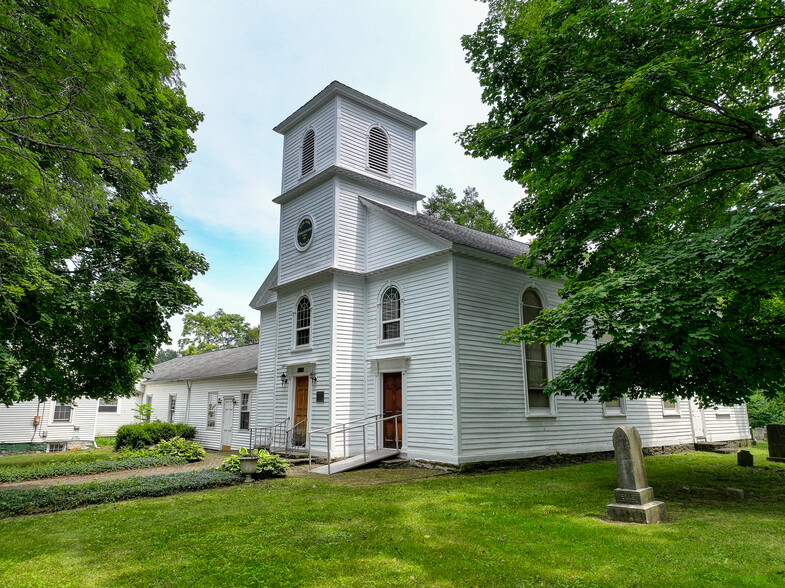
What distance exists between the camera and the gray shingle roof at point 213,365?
23837 mm

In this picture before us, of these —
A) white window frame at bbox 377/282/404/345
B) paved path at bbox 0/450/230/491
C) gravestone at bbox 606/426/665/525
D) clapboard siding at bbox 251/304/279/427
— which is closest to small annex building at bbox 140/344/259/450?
Answer: clapboard siding at bbox 251/304/279/427

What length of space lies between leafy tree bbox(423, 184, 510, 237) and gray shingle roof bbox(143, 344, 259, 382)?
21056 mm

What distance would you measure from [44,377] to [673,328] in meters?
14.8

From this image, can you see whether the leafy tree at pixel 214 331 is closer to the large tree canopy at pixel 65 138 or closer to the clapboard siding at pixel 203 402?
the clapboard siding at pixel 203 402

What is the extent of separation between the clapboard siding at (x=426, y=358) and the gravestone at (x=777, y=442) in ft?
35.7

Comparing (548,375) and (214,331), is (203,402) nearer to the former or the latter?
(548,375)

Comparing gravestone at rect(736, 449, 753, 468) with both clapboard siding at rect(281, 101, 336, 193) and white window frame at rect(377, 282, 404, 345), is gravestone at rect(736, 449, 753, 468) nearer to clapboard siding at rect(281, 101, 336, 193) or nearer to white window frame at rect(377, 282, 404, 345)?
white window frame at rect(377, 282, 404, 345)

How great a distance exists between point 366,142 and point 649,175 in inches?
394

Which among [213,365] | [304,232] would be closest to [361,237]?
[304,232]

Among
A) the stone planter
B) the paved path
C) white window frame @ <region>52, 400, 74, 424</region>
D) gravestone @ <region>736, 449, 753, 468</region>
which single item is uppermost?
white window frame @ <region>52, 400, 74, 424</region>

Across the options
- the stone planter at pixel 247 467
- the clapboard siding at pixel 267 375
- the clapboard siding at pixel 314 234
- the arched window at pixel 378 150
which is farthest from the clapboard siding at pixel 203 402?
the arched window at pixel 378 150

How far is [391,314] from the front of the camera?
49.2ft

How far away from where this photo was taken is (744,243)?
313 inches

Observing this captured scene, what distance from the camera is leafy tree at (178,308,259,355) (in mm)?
57750
